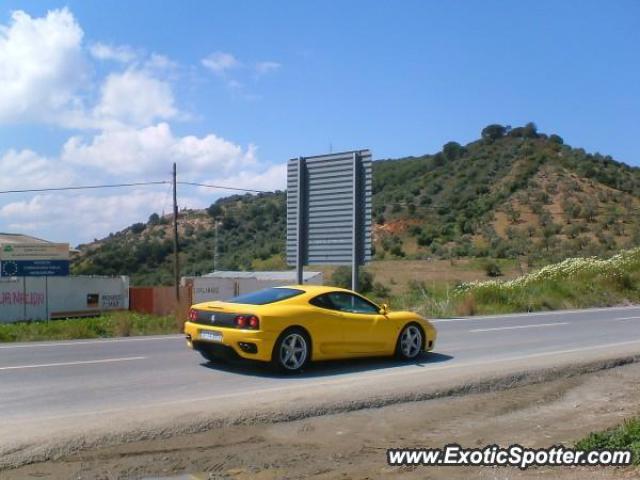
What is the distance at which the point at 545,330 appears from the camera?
18.0 m

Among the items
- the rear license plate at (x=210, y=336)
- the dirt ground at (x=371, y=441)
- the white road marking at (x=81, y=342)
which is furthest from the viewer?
the white road marking at (x=81, y=342)

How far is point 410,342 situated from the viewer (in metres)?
12.1

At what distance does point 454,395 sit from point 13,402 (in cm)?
510

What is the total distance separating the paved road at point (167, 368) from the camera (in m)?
8.85

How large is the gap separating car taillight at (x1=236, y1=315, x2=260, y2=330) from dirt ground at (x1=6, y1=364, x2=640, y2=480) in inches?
96.6

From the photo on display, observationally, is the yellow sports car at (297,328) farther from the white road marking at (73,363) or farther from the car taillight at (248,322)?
the white road marking at (73,363)

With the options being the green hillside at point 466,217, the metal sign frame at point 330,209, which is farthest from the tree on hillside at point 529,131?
the metal sign frame at point 330,209

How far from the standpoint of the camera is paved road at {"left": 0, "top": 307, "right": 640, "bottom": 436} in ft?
29.0

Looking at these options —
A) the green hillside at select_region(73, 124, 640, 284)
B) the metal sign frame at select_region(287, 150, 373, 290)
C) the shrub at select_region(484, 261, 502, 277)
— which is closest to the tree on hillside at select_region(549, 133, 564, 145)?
the green hillside at select_region(73, 124, 640, 284)

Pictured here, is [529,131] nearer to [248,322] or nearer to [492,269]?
[492,269]

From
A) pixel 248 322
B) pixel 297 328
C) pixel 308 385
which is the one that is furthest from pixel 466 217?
pixel 308 385

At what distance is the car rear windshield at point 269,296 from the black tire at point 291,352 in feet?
1.89

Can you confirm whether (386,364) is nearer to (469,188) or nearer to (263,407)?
(263,407)

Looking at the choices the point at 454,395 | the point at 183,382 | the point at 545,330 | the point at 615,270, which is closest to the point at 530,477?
the point at 454,395
